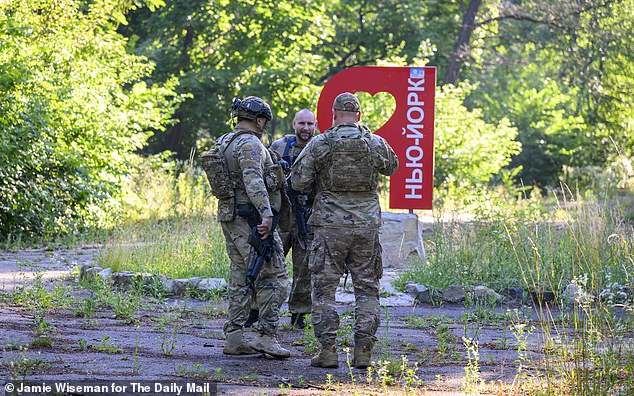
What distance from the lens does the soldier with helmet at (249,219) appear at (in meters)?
7.42

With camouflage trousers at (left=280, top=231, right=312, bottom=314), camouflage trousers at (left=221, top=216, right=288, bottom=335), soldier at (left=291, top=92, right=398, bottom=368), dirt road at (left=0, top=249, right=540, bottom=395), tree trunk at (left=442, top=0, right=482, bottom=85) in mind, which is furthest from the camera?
tree trunk at (left=442, top=0, right=482, bottom=85)

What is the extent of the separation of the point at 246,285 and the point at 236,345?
0.48 meters

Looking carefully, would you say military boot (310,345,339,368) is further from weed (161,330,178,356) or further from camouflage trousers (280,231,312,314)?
camouflage trousers (280,231,312,314)

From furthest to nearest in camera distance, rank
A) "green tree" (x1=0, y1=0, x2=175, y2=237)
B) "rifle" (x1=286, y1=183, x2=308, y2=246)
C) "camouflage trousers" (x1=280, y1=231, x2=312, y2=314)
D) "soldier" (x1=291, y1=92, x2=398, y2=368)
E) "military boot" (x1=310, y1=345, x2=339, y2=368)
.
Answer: "green tree" (x1=0, y1=0, x2=175, y2=237)
"camouflage trousers" (x1=280, y1=231, x2=312, y2=314)
"rifle" (x1=286, y1=183, x2=308, y2=246)
"soldier" (x1=291, y1=92, x2=398, y2=368)
"military boot" (x1=310, y1=345, x2=339, y2=368)

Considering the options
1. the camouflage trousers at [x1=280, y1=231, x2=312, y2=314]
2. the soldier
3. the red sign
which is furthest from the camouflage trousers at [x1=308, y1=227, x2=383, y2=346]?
the red sign

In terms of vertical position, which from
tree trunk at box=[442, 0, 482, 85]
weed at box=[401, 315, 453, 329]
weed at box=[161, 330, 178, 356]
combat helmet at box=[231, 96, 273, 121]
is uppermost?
tree trunk at box=[442, 0, 482, 85]

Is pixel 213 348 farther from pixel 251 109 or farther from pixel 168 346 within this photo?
pixel 251 109

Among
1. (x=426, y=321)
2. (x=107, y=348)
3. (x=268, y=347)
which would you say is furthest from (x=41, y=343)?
(x=426, y=321)

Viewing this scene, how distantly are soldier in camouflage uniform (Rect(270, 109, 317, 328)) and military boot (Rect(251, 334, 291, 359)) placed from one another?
160 centimetres

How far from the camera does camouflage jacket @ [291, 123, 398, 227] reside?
7250 mm

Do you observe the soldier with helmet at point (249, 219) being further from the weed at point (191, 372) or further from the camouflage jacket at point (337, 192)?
the weed at point (191, 372)

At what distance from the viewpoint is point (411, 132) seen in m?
14.3

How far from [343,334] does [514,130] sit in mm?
19987

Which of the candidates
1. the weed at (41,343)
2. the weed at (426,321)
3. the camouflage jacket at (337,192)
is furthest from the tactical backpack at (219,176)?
the weed at (426,321)
